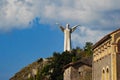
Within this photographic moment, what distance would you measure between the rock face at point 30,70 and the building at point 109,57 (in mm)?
57741

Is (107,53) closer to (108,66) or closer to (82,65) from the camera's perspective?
(108,66)

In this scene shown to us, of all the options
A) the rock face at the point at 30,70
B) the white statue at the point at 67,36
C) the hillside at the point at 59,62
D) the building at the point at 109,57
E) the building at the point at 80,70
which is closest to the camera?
the building at the point at 109,57

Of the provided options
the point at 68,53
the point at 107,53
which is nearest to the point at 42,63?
the point at 68,53

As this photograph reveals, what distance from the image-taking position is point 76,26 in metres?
122

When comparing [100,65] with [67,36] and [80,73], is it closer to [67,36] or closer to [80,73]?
[80,73]

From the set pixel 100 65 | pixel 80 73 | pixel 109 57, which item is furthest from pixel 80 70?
pixel 109 57

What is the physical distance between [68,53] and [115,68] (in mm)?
48862

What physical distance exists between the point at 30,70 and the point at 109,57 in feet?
238

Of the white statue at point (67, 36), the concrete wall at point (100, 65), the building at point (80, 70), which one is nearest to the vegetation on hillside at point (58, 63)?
the building at point (80, 70)

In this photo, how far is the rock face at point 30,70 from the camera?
377ft

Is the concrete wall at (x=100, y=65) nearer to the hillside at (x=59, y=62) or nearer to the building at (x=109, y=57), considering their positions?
the building at (x=109, y=57)

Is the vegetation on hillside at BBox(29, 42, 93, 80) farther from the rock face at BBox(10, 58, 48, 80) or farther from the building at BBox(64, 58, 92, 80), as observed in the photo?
the rock face at BBox(10, 58, 48, 80)

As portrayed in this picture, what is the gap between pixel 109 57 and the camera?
162 ft

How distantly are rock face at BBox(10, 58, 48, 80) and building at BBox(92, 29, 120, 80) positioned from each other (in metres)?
57.7
